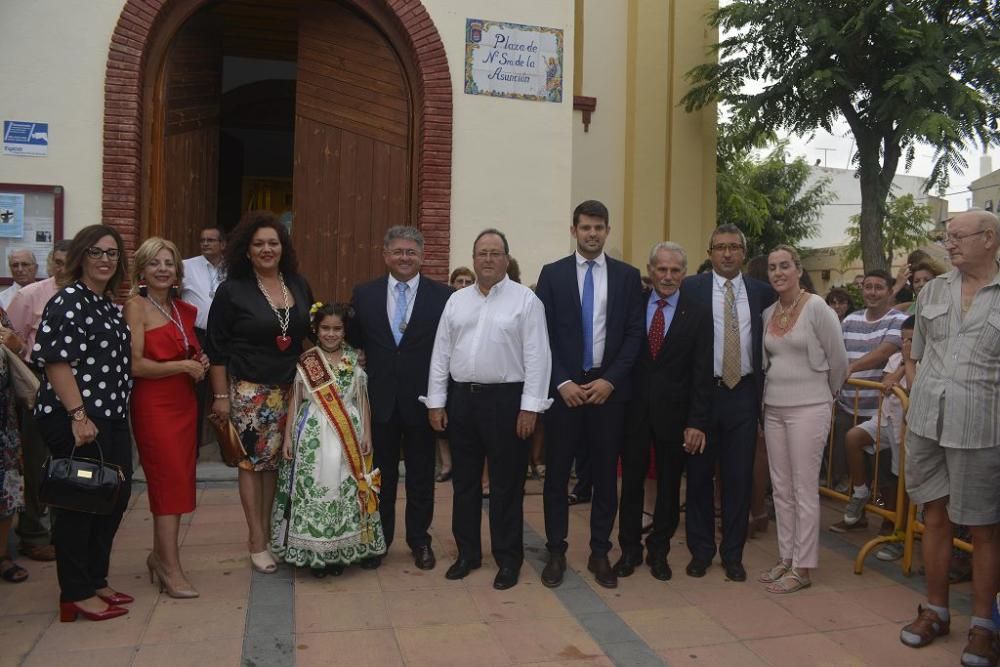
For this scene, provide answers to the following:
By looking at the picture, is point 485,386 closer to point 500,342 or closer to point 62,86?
point 500,342

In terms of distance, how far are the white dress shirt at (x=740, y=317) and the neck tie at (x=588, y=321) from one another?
713 mm

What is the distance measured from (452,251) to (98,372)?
4055 mm

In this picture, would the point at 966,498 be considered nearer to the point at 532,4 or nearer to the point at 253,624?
the point at 253,624

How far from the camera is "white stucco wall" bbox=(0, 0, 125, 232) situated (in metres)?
6.67

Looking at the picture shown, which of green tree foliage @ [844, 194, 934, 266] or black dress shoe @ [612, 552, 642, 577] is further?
green tree foliage @ [844, 194, 934, 266]

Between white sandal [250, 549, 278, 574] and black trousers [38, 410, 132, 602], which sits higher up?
black trousers [38, 410, 132, 602]

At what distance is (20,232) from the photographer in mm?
6664

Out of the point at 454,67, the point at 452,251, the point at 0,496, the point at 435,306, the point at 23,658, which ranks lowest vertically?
the point at 23,658

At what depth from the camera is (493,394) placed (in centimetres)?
438

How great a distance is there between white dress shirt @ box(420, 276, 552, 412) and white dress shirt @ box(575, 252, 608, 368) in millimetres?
269

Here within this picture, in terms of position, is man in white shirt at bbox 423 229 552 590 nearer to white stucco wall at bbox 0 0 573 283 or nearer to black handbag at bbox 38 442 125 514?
black handbag at bbox 38 442 125 514

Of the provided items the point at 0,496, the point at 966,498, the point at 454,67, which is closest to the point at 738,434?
the point at 966,498

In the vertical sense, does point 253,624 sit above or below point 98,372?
below

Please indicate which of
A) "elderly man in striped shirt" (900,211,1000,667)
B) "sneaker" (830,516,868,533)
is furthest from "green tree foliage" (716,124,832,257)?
"elderly man in striped shirt" (900,211,1000,667)
